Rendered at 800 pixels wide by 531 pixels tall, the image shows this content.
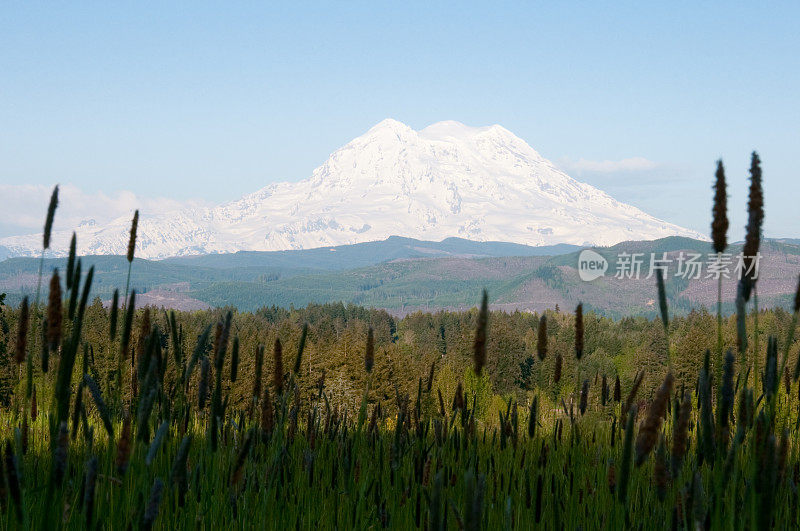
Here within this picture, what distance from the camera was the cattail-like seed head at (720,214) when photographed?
2.05 metres

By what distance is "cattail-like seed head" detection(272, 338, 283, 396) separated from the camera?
3.20 metres

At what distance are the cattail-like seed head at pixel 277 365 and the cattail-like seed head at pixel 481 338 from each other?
1.07 meters

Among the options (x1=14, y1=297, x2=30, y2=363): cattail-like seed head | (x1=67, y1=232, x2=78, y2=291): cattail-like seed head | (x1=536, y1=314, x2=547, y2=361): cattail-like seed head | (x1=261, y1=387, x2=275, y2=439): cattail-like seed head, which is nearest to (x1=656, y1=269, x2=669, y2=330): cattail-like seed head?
(x1=536, y1=314, x2=547, y2=361): cattail-like seed head

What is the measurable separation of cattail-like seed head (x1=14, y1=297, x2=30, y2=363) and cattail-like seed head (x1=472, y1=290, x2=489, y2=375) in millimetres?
1758

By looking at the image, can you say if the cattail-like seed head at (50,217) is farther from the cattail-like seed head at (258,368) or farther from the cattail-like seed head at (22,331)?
the cattail-like seed head at (258,368)

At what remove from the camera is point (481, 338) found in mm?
2432

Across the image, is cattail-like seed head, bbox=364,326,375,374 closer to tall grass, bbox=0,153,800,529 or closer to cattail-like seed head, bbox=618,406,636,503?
tall grass, bbox=0,153,800,529

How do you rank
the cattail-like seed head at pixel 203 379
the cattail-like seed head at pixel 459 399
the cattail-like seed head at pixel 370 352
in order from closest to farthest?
the cattail-like seed head at pixel 203 379, the cattail-like seed head at pixel 370 352, the cattail-like seed head at pixel 459 399

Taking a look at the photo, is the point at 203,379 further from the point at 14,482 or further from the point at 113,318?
the point at 14,482

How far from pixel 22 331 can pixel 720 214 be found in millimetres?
2621

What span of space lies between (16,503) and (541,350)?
9.23 feet

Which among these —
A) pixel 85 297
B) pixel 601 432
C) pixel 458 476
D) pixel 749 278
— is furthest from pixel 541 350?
pixel 601 432

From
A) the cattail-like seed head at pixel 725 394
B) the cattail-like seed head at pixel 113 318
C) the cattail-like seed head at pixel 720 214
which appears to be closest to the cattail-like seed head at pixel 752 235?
the cattail-like seed head at pixel 720 214

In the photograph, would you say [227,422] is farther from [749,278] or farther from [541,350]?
[749,278]
